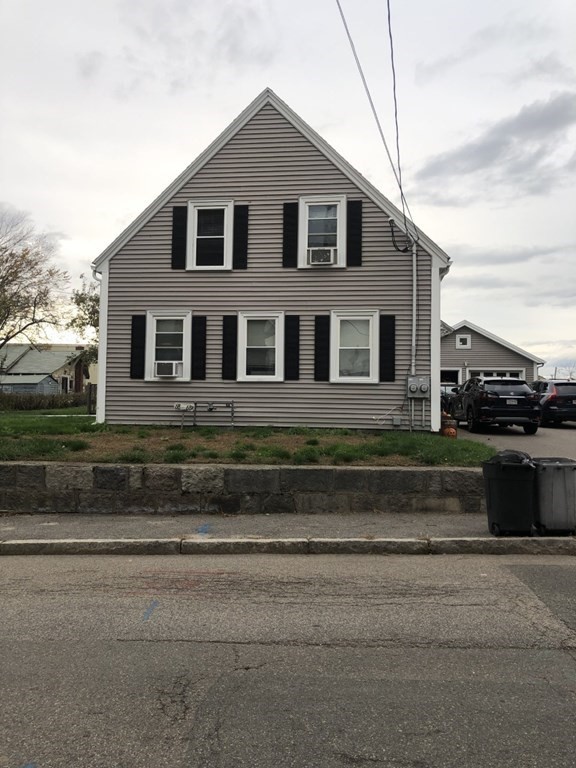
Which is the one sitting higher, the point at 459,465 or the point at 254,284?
the point at 254,284

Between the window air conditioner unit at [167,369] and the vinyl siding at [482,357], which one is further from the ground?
the vinyl siding at [482,357]

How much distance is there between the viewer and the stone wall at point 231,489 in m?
8.11

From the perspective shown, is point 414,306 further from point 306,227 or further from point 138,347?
point 138,347

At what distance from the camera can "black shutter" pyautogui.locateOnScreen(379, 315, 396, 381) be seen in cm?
1480

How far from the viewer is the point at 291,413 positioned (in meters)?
15.2

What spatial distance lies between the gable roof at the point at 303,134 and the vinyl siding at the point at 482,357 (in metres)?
21.8

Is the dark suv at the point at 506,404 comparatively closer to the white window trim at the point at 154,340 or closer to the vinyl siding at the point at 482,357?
the white window trim at the point at 154,340

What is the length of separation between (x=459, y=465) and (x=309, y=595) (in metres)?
4.25

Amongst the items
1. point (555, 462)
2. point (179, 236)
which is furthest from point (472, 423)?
point (555, 462)

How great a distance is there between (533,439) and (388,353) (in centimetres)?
452

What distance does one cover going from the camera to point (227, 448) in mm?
10461

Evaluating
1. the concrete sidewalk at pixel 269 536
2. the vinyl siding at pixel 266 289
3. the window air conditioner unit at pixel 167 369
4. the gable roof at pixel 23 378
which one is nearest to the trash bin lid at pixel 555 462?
the concrete sidewalk at pixel 269 536

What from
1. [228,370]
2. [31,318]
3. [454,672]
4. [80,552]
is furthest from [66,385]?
[454,672]

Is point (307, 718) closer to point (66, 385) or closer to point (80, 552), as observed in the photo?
point (80, 552)
